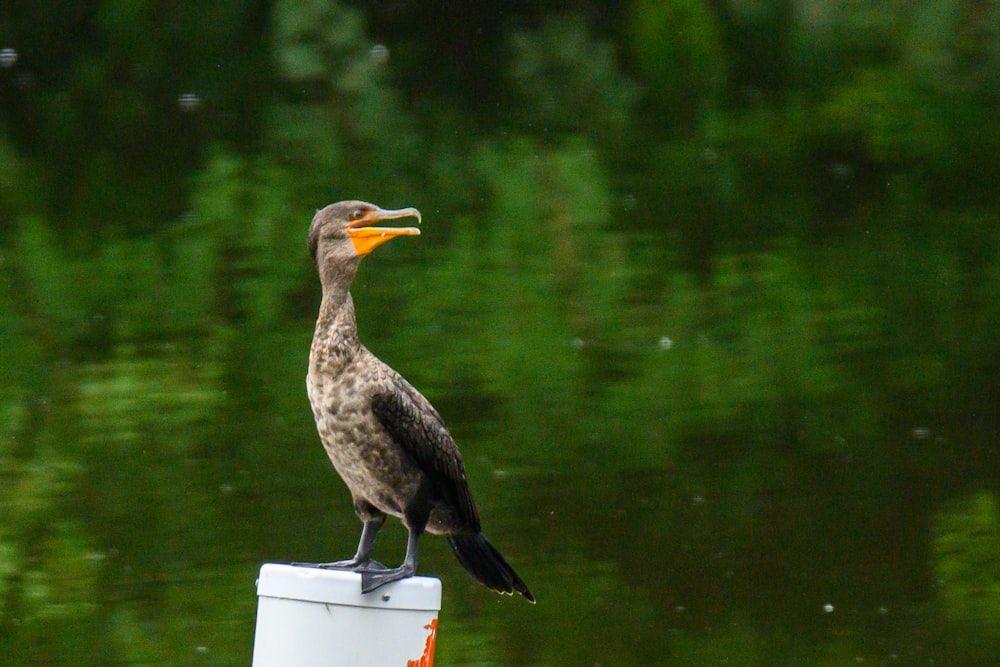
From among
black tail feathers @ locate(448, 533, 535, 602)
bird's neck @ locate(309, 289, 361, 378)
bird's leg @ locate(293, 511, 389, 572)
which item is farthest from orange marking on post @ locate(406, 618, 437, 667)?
bird's neck @ locate(309, 289, 361, 378)

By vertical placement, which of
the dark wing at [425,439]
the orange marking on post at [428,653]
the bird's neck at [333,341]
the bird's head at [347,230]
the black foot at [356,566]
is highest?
the bird's head at [347,230]

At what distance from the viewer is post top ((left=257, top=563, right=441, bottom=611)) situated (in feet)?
5.34

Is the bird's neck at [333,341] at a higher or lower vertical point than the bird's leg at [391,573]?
higher

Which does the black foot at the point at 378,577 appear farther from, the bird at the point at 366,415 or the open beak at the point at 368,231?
the open beak at the point at 368,231

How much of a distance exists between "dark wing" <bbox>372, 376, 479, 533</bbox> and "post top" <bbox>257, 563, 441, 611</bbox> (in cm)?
25

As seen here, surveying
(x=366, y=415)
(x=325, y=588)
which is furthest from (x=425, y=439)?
(x=325, y=588)

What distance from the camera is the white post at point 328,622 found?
5.29ft

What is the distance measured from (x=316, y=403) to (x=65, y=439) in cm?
246

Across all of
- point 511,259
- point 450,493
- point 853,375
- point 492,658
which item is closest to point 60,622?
point 492,658

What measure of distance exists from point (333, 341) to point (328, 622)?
0.40 m

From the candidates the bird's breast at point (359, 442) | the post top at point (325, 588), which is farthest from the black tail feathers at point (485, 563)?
the post top at point (325, 588)

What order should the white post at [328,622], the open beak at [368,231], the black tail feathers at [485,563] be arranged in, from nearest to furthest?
the white post at [328,622] < the open beak at [368,231] < the black tail feathers at [485,563]

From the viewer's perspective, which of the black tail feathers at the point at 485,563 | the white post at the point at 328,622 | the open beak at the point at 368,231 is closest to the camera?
the white post at the point at 328,622

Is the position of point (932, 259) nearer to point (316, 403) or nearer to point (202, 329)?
point (202, 329)
